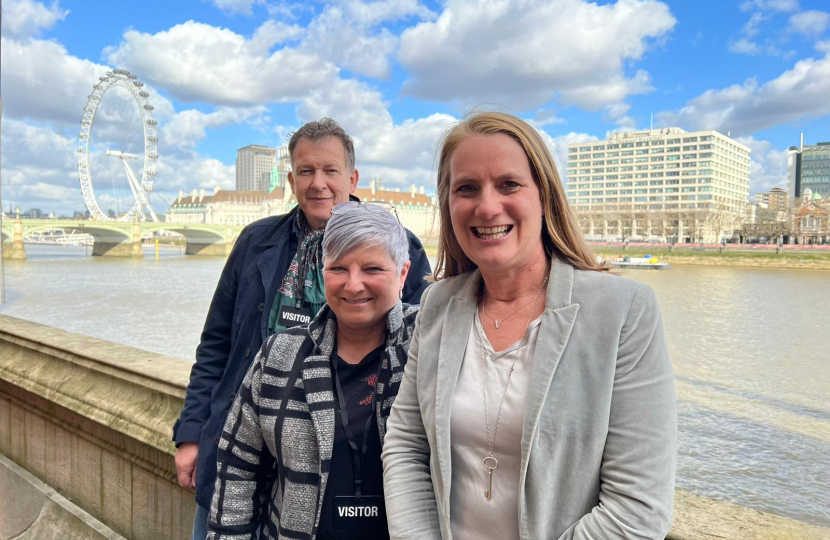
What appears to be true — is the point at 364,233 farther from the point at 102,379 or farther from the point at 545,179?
the point at 102,379

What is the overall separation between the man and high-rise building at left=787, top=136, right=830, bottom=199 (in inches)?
3849

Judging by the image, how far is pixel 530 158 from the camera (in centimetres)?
94

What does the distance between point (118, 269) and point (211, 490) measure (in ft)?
94.2

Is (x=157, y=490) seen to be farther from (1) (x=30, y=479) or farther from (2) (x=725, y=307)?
(2) (x=725, y=307)

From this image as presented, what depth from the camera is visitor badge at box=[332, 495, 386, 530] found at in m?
1.06

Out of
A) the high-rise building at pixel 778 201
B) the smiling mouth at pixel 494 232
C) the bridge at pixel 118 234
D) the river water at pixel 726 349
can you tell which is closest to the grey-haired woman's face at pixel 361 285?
the smiling mouth at pixel 494 232

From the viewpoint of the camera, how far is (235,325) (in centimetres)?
147

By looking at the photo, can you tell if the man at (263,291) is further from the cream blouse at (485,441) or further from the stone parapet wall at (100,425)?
the cream blouse at (485,441)

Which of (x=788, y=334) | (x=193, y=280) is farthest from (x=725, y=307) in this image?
(x=193, y=280)

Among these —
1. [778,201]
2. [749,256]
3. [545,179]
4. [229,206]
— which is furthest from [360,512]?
[229,206]

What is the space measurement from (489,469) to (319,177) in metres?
0.83

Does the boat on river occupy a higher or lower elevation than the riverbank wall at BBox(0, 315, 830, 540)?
lower

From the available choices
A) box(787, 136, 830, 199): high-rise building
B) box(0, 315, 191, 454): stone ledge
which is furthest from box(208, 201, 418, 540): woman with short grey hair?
box(787, 136, 830, 199): high-rise building

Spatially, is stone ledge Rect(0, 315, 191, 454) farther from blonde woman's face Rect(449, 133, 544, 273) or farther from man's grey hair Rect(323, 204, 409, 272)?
blonde woman's face Rect(449, 133, 544, 273)
